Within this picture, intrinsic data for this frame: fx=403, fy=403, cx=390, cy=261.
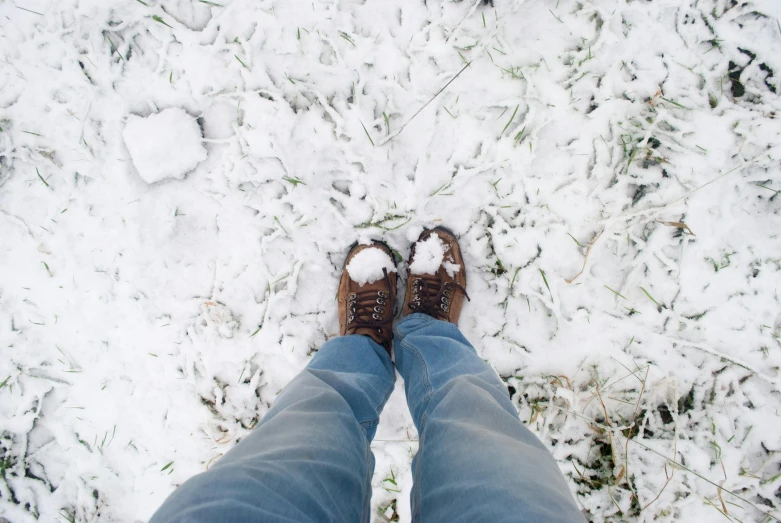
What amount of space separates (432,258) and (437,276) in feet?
0.24

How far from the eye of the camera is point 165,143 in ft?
5.09

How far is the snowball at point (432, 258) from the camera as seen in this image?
1.55 metres

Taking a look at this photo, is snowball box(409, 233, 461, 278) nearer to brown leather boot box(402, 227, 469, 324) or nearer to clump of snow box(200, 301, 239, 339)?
brown leather boot box(402, 227, 469, 324)

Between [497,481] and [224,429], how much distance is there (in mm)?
1252

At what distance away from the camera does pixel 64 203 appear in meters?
1.60

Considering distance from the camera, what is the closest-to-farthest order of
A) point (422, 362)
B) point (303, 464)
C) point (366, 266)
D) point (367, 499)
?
1. point (303, 464)
2. point (367, 499)
3. point (422, 362)
4. point (366, 266)

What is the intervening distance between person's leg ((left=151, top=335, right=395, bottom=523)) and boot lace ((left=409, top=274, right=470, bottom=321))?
0.35 m

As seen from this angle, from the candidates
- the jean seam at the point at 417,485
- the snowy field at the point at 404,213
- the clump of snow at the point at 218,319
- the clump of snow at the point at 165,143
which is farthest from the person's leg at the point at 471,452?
the clump of snow at the point at 165,143

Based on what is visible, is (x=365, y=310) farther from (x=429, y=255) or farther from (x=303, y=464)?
(x=303, y=464)

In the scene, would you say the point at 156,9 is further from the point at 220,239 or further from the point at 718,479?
the point at 718,479

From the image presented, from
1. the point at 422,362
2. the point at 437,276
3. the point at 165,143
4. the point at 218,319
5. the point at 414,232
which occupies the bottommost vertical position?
the point at 218,319

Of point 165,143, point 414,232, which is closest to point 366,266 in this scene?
point 414,232

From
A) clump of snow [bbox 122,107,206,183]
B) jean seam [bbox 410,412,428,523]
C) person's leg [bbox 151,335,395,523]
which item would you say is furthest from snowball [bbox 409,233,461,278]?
clump of snow [bbox 122,107,206,183]

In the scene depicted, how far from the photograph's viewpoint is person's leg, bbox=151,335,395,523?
737 millimetres
